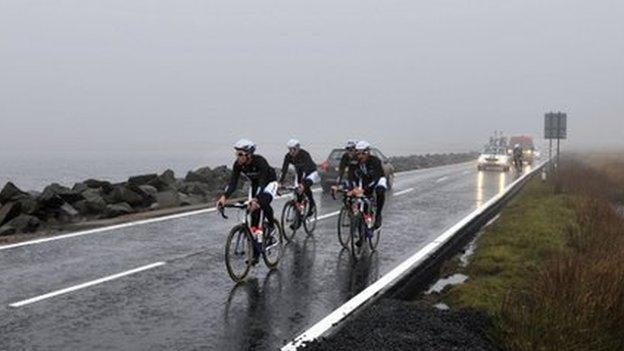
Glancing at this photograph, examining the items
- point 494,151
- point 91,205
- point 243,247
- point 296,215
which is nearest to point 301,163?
point 296,215

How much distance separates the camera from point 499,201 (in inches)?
884

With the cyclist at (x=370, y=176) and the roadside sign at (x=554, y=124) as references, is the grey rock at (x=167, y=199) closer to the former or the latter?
the cyclist at (x=370, y=176)

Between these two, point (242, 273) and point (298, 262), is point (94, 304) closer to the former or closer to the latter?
point (242, 273)

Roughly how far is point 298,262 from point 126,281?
3.02m

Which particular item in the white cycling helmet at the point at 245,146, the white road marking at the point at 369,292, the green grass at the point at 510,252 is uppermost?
the white cycling helmet at the point at 245,146

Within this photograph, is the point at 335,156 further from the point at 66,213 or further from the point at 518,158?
the point at 518,158

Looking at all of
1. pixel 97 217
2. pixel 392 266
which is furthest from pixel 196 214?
pixel 392 266

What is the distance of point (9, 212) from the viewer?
15.1 m

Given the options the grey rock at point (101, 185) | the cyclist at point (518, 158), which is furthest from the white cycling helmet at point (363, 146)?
the cyclist at point (518, 158)

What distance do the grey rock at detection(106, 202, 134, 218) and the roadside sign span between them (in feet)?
75.3

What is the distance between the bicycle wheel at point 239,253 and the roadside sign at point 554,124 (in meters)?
26.9

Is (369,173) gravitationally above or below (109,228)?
above

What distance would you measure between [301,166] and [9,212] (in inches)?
268

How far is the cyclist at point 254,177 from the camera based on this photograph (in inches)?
381
